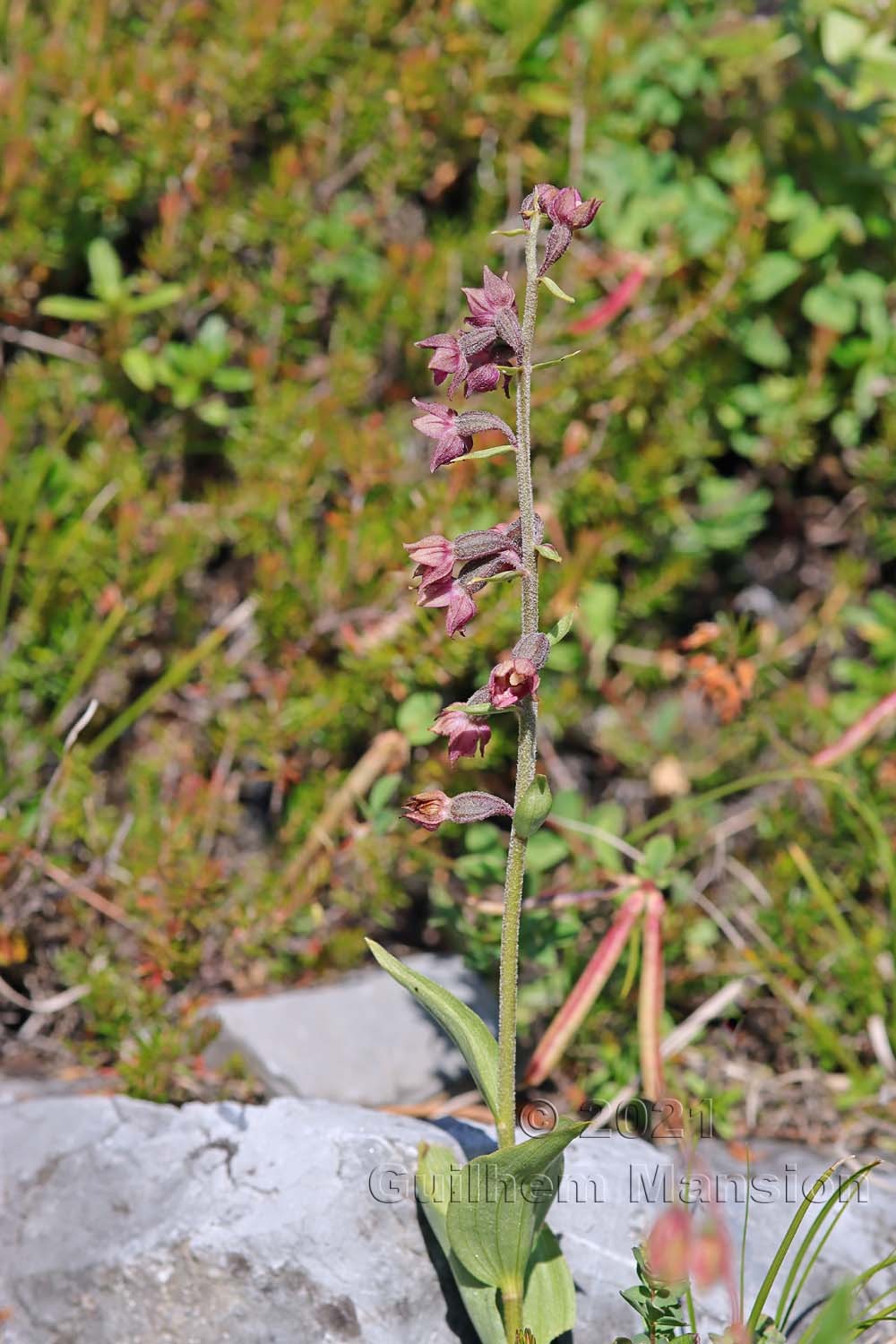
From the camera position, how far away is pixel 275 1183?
7.64 ft

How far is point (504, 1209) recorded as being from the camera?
6.53 ft

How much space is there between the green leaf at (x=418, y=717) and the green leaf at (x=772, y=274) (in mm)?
1573

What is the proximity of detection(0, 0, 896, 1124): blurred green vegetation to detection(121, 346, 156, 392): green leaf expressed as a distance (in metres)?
0.08

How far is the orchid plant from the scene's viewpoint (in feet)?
6.21

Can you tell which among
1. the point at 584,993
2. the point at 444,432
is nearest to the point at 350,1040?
the point at 584,993

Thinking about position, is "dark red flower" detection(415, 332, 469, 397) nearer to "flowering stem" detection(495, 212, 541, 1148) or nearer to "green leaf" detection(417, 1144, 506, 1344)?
"flowering stem" detection(495, 212, 541, 1148)

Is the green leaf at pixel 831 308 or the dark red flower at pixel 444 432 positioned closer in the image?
the dark red flower at pixel 444 432

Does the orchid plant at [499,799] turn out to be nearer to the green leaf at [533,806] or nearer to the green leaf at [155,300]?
the green leaf at [533,806]

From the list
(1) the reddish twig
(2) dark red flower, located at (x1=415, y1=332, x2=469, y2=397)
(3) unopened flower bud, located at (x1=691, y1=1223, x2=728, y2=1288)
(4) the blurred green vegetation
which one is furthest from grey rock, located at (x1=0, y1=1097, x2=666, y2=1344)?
(2) dark red flower, located at (x1=415, y1=332, x2=469, y2=397)

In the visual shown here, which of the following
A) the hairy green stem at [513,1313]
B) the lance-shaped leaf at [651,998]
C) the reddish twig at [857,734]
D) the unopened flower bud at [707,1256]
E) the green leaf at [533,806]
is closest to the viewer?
the unopened flower bud at [707,1256]

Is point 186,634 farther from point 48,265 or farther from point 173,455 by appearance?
point 48,265

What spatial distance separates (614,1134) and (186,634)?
186cm

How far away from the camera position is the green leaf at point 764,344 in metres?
3.85

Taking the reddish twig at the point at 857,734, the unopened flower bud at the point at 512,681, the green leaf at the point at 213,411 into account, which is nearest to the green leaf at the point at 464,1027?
the unopened flower bud at the point at 512,681
